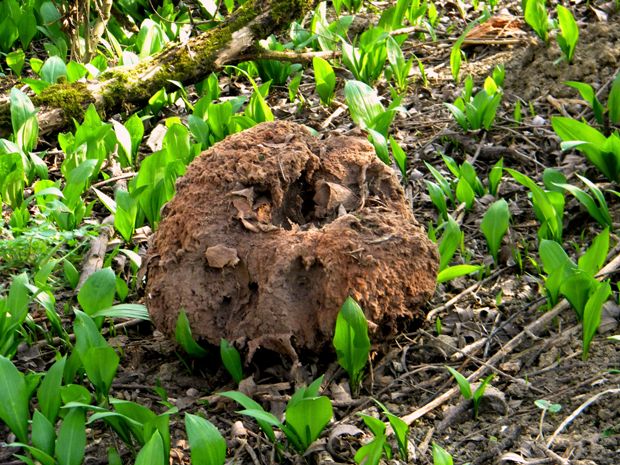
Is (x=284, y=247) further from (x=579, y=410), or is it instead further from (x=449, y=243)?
(x=579, y=410)

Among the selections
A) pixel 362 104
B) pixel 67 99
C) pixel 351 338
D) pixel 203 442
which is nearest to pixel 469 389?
pixel 351 338

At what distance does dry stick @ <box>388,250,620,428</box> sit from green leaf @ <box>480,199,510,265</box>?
0.37 meters

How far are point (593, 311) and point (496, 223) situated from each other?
627mm

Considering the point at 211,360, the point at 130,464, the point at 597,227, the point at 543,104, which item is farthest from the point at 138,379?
the point at 543,104

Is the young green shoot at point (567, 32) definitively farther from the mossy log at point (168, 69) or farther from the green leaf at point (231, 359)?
the green leaf at point (231, 359)

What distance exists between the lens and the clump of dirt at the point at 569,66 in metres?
4.18

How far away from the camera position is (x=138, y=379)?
8.87ft

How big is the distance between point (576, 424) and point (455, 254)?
1025 mm

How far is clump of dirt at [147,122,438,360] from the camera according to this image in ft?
8.36

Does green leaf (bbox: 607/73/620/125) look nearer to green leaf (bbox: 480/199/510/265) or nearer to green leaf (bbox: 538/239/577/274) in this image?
green leaf (bbox: 480/199/510/265)

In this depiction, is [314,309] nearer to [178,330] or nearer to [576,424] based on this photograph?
[178,330]

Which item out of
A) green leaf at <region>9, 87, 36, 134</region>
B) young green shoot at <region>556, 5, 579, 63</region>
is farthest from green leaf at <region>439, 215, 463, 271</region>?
green leaf at <region>9, 87, 36, 134</region>

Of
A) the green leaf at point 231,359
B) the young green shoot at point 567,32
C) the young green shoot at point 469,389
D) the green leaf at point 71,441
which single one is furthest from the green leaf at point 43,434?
the young green shoot at point 567,32

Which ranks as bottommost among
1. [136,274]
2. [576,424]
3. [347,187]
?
[576,424]
